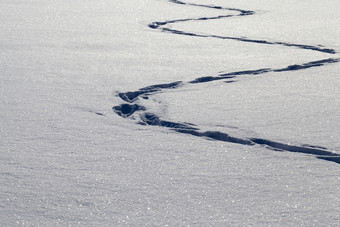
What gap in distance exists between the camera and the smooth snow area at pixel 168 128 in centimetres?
125

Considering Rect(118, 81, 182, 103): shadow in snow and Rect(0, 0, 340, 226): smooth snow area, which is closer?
Rect(0, 0, 340, 226): smooth snow area

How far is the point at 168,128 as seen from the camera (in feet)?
5.97

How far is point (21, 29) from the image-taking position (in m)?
3.69

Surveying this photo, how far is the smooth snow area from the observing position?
1.25 metres

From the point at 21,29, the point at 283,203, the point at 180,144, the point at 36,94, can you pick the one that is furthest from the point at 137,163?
the point at 21,29

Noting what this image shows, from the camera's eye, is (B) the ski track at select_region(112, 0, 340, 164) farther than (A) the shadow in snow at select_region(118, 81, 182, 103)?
No

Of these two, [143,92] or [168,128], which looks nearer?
[168,128]

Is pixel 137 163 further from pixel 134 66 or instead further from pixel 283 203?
pixel 134 66

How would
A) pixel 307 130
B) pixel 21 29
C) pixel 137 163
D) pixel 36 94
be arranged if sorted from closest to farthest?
pixel 137 163 → pixel 307 130 → pixel 36 94 → pixel 21 29

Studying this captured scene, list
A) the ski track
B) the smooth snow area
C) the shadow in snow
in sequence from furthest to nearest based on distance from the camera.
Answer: the shadow in snow, the ski track, the smooth snow area

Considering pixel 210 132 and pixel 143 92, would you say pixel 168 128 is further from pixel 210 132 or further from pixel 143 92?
pixel 143 92

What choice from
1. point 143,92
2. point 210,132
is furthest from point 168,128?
point 143,92

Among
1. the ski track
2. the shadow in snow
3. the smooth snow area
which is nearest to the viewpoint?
the smooth snow area

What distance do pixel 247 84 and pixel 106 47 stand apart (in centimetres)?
104
